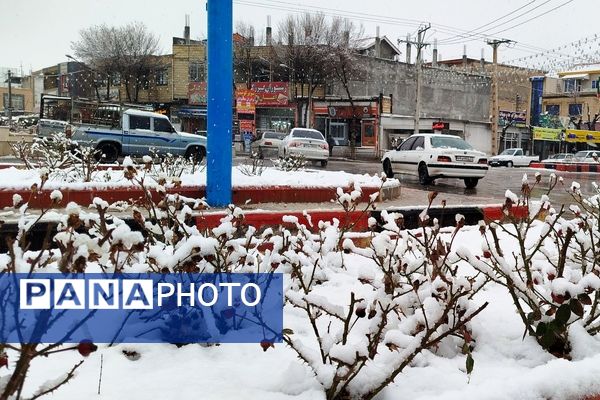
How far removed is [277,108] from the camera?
1618 inches

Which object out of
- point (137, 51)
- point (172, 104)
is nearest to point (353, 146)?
point (172, 104)

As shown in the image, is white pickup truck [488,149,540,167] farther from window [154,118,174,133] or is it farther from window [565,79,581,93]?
window [154,118,174,133]

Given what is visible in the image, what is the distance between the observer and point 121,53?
41406 mm

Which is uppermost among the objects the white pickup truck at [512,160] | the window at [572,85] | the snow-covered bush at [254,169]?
the window at [572,85]

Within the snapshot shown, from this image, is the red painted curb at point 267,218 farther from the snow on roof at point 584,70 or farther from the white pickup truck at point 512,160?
the snow on roof at point 584,70

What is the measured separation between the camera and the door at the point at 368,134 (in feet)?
129

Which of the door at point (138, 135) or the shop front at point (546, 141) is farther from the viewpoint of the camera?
the shop front at point (546, 141)

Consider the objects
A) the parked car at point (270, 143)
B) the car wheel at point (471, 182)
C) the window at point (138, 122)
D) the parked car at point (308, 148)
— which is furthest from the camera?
the parked car at point (270, 143)

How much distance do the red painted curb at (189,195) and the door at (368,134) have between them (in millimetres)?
32299

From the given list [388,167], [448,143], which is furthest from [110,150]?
[448,143]

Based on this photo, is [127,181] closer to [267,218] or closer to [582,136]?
[267,218]

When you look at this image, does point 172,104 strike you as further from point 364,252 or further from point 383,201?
point 364,252

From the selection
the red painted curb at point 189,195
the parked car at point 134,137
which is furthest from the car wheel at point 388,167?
the red painted curb at point 189,195

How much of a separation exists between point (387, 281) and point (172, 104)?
140 ft
